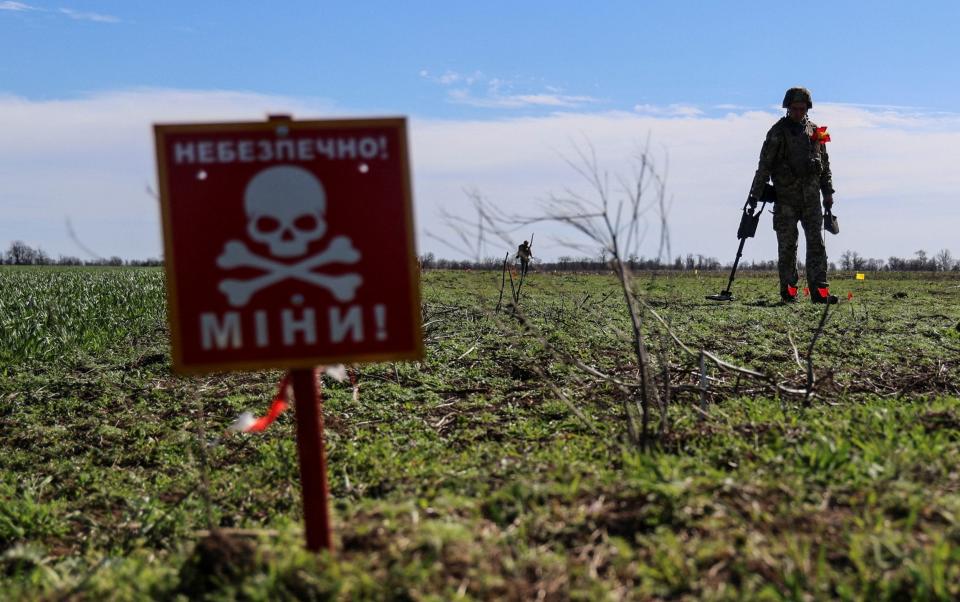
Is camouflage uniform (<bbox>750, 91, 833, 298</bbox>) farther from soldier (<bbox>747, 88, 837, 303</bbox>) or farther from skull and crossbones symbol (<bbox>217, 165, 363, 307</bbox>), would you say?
skull and crossbones symbol (<bbox>217, 165, 363, 307</bbox>)

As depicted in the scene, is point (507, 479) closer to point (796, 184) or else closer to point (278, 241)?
point (278, 241)

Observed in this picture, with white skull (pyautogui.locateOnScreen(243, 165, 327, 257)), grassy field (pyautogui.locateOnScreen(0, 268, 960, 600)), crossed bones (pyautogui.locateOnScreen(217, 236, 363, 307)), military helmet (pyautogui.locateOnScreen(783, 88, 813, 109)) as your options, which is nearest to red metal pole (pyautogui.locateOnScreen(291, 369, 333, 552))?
grassy field (pyautogui.locateOnScreen(0, 268, 960, 600))

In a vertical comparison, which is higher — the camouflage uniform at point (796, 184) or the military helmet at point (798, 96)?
the military helmet at point (798, 96)

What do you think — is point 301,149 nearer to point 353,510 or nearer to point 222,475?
point 353,510

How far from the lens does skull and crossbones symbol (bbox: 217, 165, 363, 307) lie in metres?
2.67

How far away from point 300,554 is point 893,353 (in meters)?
6.43

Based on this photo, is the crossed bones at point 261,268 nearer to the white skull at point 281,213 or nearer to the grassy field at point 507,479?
the white skull at point 281,213

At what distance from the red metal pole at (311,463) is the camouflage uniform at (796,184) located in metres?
10.1

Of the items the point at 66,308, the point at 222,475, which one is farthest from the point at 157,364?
the point at 66,308

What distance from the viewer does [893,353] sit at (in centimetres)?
780

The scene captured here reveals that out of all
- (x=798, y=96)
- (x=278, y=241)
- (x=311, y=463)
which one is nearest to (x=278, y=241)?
(x=278, y=241)

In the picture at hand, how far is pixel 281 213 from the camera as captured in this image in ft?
8.78

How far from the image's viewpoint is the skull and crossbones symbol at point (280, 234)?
2668mm

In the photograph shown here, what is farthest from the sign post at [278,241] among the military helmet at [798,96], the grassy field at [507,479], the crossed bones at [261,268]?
the military helmet at [798,96]
